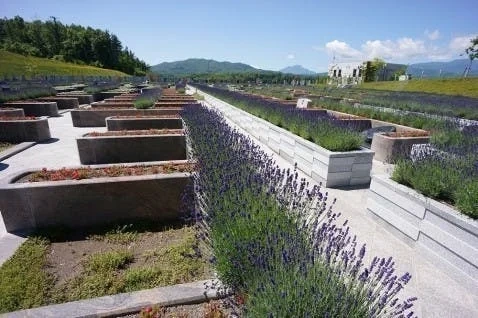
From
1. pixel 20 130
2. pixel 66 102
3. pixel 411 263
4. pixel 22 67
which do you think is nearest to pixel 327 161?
pixel 411 263

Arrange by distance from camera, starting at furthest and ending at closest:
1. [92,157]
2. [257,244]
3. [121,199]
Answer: [92,157] < [121,199] < [257,244]

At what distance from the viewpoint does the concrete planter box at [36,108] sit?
41.5 feet

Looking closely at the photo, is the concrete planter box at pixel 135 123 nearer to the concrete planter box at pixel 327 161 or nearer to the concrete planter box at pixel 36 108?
the concrete planter box at pixel 327 161

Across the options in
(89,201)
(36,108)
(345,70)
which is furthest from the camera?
(345,70)

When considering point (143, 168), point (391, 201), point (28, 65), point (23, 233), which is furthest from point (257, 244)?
point (28, 65)

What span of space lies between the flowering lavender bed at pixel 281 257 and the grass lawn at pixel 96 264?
0.46 meters

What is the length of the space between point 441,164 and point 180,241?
3471 millimetres

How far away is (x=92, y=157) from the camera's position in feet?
21.6

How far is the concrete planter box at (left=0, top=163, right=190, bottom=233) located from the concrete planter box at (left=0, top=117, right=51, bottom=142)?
570 centimetres

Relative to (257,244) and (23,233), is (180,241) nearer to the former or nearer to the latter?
(257,244)

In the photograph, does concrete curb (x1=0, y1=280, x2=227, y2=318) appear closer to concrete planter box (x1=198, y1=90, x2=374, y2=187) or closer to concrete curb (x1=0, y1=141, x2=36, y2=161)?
concrete planter box (x1=198, y1=90, x2=374, y2=187)

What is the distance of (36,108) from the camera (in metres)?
13.0

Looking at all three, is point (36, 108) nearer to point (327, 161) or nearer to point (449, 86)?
point (327, 161)

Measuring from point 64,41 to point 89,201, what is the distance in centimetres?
8456
